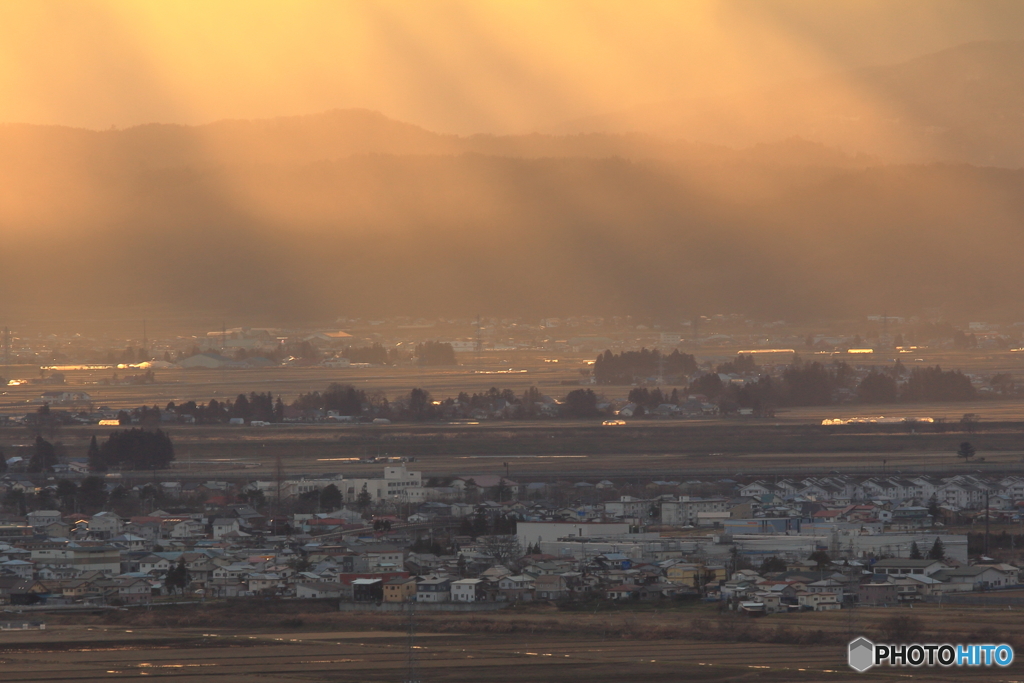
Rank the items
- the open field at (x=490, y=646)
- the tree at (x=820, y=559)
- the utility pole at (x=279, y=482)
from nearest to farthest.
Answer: the open field at (x=490, y=646) < the tree at (x=820, y=559) < the utility pole at (x=279, y=482)

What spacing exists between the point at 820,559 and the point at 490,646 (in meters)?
6.41

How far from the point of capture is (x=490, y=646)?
19312mm

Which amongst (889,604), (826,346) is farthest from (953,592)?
(826,346)

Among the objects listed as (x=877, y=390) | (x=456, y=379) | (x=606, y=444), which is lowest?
(x=606, y=444)

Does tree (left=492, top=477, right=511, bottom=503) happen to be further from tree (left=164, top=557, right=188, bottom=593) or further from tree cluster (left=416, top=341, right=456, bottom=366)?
tree cluster (left=416, top=341, right=456, bottom=366)

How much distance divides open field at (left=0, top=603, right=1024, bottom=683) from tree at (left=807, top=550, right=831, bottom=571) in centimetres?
281

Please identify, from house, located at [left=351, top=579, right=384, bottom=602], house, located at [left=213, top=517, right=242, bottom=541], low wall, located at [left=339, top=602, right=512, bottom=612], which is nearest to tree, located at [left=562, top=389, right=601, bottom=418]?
house, located at [left=213, top=517, right=242, bottom=541]

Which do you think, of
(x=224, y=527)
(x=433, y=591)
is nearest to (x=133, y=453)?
(x=224, y=527)

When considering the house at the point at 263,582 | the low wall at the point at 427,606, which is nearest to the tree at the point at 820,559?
the low wall at the point at 427,606

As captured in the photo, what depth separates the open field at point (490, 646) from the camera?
57.3 ft

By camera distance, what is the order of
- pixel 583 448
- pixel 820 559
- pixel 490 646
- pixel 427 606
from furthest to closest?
pixel 583 448 < pixel 820 559 < pixel 427 606 < pixel 490 646

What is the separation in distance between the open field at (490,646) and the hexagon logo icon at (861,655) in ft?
0.41

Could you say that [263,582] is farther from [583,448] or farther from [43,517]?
[583,448]

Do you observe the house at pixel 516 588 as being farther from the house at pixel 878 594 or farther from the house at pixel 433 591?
the house at pixel 878 594
